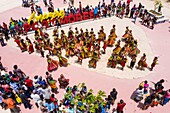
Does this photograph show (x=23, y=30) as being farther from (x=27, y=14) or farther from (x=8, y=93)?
(x=8, y=93)

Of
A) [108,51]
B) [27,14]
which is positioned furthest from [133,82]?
[27,14]

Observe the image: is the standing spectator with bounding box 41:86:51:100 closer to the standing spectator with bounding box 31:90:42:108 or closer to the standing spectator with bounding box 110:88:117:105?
the standing spectator with bounding box 31:90:42:108

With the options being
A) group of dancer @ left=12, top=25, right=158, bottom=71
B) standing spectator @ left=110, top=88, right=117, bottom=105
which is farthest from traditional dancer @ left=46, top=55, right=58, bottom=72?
standing spectator @ left=110, top=88, right=117, bottom=105

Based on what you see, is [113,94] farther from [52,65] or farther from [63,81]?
[52,65]

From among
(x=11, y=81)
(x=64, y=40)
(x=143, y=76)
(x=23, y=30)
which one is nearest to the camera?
(x=11, y=81)

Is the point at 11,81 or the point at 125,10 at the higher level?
the point at 125,10

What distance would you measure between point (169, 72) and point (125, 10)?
10661mm

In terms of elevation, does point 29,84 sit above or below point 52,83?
above

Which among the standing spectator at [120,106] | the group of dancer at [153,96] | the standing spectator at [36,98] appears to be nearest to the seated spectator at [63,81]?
the standing spectator at [36,98]

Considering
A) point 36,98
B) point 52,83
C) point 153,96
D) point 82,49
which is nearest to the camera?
point 36,98

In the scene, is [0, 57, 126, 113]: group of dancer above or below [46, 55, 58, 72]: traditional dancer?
below

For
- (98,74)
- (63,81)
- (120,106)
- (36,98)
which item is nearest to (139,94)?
(120,106)

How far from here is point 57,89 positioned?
14539 mm

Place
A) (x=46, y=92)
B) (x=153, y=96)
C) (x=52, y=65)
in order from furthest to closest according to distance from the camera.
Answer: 1. (x=52, y=65)
2. (x=153, y=96)
3. (x=46, y=92)
